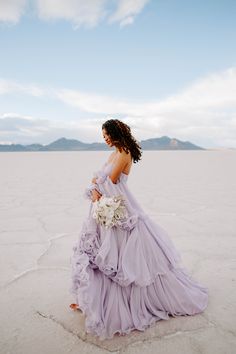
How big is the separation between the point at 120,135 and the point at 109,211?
44 centimetres

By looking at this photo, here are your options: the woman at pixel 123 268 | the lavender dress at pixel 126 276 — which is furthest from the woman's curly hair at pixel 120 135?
the lavender dress at pixel 126 276

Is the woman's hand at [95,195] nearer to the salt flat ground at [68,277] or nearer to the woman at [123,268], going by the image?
the woman at [123,268]

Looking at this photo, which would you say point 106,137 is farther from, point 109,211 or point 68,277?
point 68,277

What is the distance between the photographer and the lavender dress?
196 centimetres

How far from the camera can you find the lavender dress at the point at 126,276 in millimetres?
1960

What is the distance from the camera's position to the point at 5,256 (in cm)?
321

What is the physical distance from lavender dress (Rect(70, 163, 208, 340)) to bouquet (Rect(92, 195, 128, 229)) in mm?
38

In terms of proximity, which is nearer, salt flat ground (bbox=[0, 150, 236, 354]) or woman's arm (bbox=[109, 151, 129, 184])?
salt flat ground (bbox=[0, 150, 236, 354])

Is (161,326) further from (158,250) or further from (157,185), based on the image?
(157,185)

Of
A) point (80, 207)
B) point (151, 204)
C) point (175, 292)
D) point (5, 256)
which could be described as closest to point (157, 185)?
point (151, 204)

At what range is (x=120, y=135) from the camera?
207 cm

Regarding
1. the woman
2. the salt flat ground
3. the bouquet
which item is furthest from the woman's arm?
the salt flat ground

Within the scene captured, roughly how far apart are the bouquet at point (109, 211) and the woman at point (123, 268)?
0.12 feet

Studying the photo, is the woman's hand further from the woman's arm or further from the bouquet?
the woman's arm
